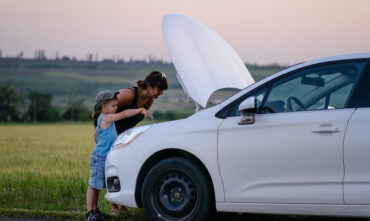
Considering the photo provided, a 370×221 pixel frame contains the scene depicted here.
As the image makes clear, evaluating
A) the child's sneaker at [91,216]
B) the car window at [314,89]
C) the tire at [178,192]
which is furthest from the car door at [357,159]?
the child's sneaker at [91,216]

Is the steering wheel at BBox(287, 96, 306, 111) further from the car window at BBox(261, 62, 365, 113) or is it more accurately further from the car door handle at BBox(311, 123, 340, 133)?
the car door handle at BBox(311, 123, 340, 133)

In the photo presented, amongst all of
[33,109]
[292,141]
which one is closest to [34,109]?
[33,109]

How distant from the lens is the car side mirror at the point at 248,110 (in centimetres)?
508

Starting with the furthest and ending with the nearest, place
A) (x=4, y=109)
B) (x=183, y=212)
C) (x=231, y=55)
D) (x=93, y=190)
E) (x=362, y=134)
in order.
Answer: (x=4, y=109)
(x=231, y=55)
(x=93, y=190)
(x=183, y=212)
(x=362, y=134)

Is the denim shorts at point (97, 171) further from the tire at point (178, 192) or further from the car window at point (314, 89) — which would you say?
the car window at point (314, 89)

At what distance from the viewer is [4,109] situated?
335ft

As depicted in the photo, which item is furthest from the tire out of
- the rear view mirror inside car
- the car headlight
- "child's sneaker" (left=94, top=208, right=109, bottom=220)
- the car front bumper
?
the rear view mirror inside car

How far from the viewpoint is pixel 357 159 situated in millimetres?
4863

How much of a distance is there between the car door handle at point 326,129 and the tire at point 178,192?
45.7 inches

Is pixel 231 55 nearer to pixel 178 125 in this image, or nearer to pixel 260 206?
pixel 178 125

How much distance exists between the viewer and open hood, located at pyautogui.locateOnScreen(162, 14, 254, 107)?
7.75 m

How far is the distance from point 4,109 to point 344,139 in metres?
103

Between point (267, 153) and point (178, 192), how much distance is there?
3.30 ft

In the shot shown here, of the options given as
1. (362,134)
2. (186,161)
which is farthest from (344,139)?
(186,161)
